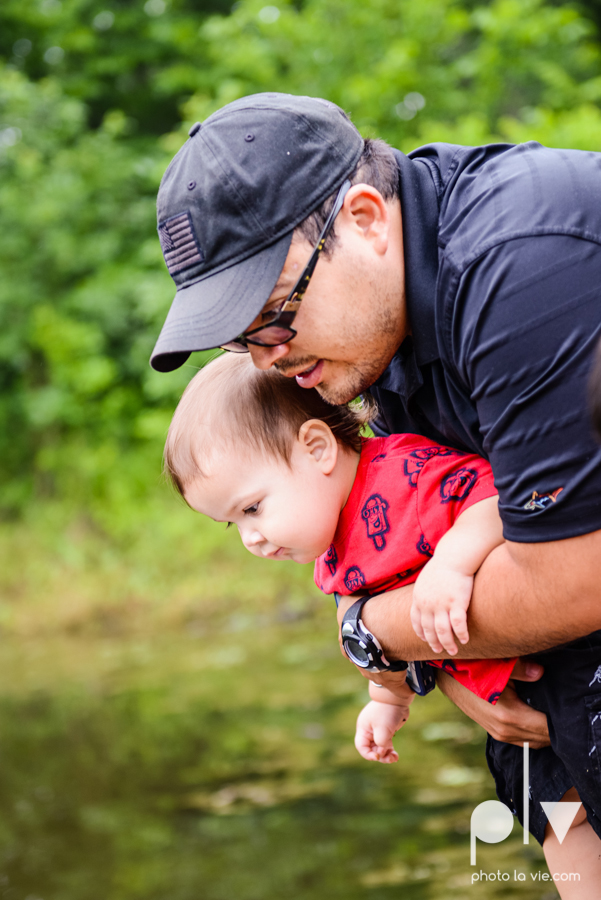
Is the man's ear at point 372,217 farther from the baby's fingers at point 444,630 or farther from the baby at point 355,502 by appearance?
the baby's fingers at point 444,630

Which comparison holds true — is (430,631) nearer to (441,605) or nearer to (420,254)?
(441,605)

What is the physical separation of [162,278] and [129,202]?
169 centimetres

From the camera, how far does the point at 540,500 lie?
1.21 m

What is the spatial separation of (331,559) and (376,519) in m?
0.18

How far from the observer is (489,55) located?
22.9ft

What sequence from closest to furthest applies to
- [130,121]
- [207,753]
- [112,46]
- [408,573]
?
[408,573], [207,753], [112,46], [130,121]

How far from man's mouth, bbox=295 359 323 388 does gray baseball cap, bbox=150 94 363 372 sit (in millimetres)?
199

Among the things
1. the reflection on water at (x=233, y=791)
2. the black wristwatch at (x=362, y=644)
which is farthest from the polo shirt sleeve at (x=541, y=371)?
the reflection on water at (x=233, y=791)

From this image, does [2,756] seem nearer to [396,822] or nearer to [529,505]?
[396,822]

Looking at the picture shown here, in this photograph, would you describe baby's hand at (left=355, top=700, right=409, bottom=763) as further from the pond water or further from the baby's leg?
the pond water

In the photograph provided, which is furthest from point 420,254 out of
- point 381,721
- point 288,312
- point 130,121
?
point 130,121

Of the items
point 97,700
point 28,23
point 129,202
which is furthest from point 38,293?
point 97,700

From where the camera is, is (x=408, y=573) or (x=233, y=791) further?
(x=233, y=791)

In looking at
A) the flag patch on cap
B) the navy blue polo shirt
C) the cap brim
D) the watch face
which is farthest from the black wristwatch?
the flag patch on cap
